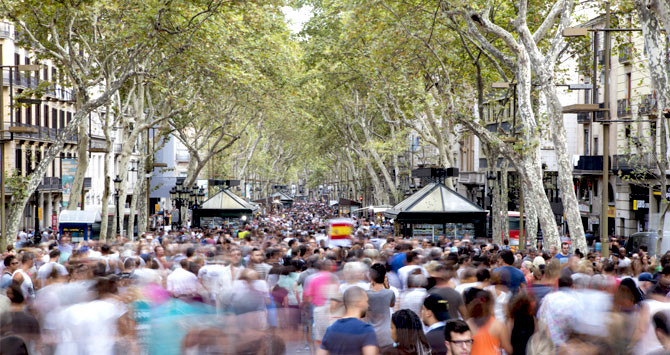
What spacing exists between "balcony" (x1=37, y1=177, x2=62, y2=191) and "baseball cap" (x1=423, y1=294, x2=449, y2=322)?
40327 millimetres

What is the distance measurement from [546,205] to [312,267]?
8.54m

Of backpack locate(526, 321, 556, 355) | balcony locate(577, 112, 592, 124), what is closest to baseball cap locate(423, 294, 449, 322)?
backpack locate(526, 321, 556, 355)

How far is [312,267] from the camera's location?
1102 cm

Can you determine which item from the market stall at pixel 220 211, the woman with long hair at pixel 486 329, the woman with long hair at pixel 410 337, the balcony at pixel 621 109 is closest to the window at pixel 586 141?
the balcony at pixel 621 109

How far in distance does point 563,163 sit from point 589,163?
813 inches

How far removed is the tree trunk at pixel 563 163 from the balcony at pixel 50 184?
109 feet

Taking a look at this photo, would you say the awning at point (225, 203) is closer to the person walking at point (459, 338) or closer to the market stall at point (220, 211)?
the market stall at point (220, 211)

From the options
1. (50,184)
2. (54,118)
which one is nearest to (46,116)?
(54,118)

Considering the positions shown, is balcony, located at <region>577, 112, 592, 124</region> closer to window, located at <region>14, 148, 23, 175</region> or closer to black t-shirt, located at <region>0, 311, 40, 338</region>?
window, located at <region>14, 148, 23, 175</region>

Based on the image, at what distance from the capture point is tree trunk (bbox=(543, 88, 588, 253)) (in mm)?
16719

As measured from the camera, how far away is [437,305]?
702 cm

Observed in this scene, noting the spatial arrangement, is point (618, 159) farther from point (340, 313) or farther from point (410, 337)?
point (410, 337)

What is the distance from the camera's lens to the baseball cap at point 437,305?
701 cm

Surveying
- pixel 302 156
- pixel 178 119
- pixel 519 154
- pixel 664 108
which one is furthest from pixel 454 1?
pixel 302 156
